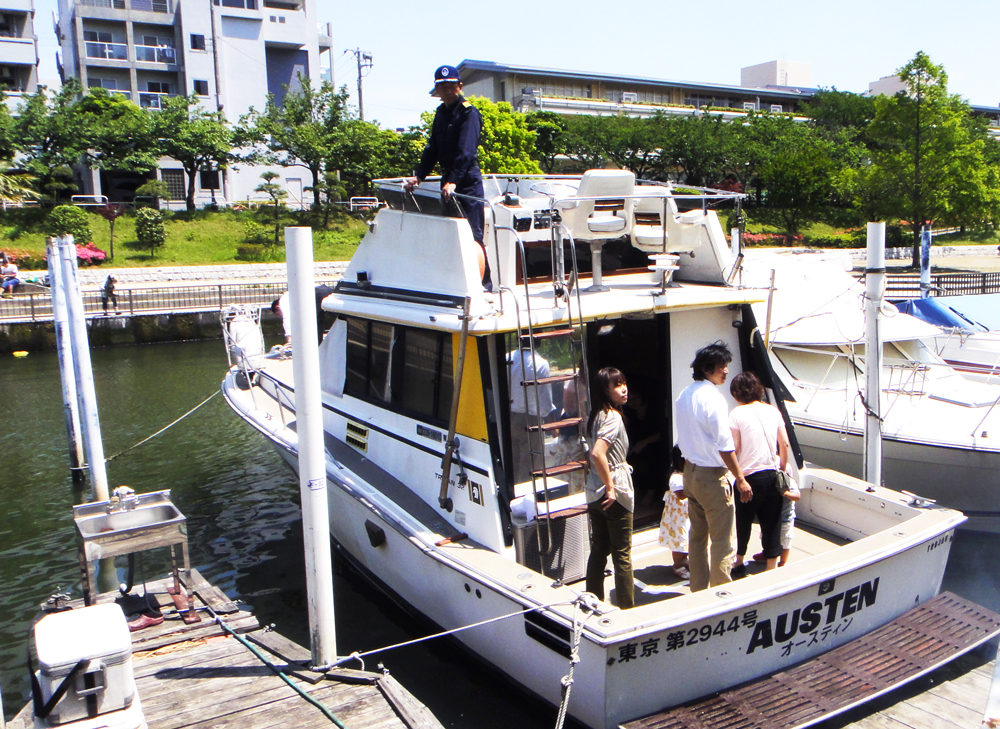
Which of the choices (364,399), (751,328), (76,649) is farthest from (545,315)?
(76,649)

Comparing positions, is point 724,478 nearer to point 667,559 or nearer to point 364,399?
point 667,559

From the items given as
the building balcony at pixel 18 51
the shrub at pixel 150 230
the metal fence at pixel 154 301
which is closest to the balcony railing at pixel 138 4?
the building balcony at pixel 18 51

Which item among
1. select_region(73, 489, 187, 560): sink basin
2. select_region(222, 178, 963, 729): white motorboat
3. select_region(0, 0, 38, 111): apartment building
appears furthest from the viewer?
select_region(0, 0, 38, 111): apartment building

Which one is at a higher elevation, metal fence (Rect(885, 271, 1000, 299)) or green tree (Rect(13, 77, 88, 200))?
green tree (Rect(13, 77, 88, 200))

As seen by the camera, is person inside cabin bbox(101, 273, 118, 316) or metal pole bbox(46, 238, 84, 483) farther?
person inside cabin bbox(101, 273, 118, 316)

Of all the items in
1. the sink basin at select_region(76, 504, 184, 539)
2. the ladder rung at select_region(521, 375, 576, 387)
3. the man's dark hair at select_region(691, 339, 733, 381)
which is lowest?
the sink basin at select_region(76, 504, 184, 539)

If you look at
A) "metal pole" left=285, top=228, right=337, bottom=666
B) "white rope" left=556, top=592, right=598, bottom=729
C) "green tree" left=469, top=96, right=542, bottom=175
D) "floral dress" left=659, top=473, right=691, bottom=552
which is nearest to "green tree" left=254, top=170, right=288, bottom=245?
"green tree" left=469, top=96, right=542, bottom=175

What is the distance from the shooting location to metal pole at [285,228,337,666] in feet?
15.3

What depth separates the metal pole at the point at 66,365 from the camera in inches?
407

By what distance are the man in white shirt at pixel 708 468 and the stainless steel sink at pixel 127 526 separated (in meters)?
3.63

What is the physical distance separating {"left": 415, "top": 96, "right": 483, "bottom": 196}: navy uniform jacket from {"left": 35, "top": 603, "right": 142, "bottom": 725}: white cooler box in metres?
3.93

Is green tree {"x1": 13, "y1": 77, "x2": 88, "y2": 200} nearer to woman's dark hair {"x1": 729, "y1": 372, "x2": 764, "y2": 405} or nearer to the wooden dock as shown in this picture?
the wooden dock

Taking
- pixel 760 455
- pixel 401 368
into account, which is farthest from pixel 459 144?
pixel 760 455

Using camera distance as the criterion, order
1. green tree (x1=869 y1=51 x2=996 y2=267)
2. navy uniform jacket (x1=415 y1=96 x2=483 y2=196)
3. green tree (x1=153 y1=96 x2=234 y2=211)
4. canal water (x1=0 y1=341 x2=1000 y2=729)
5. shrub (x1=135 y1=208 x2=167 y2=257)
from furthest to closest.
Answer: green tree (x1=153 y1=96 x2=234 y2=211) → green tree (x1=869 y1=51 x2=996 y2=267) → shrub (x1=135 y1=208 x2=167 y2=257) → navy uniform jacket (x1=415 y1=96 x2=483 y2=196) → canal water (x1=0 y1=341 x2=1000 y2=729)
